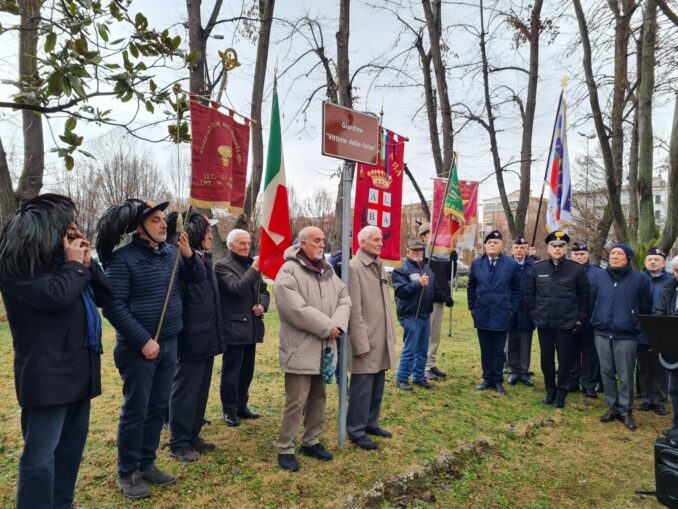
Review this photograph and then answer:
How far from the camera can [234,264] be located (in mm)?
4852

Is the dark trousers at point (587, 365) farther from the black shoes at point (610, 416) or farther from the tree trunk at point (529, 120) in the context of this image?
the tree trunk at point (529, 120)

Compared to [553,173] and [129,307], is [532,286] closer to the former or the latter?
[553,173]

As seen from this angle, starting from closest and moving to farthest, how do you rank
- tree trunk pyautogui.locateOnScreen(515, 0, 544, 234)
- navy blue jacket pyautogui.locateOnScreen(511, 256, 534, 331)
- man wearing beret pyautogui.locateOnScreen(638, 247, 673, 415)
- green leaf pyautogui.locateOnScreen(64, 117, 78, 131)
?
1. green leaf pyautogui.locateOnScreen(64, 117, 78, 131)
2. man wearing beret pyautogui.locateOnScreen(638, 247, 673, 415)
3. navy blue jacket pyautogui.locateOnScreen(511, 256, 534, 331)
4. tree trunk pyautogui.locateOnScreen(515, 0, 544, 234)

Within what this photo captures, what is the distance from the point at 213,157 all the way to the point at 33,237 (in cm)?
208

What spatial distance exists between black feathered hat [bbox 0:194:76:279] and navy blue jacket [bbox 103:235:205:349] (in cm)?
58

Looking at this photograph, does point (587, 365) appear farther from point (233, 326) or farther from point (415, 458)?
point (233, 326)

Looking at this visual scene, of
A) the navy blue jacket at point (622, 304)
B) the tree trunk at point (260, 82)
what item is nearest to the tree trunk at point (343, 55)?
the tree trunk at point (260, 82)

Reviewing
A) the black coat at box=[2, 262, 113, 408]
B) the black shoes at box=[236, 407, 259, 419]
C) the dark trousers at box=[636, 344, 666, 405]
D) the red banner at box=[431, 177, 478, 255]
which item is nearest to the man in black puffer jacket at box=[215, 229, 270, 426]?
the black shoes at box=[236, 407, 259, 419]

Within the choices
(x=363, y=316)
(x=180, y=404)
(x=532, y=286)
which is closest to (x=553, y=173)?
(x=532, y=286)

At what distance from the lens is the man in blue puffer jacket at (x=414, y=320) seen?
21.3 feet

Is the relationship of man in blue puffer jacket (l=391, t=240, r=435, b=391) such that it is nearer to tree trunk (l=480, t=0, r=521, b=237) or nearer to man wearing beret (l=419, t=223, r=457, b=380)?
man wearing beret (l=419, t=223, r=457, b=380)

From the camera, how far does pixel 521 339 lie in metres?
7.15

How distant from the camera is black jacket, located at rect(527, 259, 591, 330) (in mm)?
5922

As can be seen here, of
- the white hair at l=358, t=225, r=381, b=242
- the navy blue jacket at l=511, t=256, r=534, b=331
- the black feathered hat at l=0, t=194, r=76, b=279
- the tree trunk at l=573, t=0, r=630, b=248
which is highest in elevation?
the tree trunk at l=573, t=0, r=630, b=248
